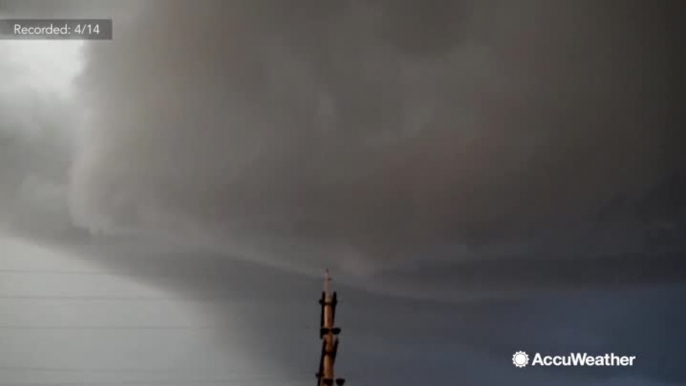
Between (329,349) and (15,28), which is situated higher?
(15,28)

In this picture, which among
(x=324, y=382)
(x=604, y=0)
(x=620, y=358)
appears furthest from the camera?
(x=604, y=0)

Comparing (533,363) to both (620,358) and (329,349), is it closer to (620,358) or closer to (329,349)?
(620,358)

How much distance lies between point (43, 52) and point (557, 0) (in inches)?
331

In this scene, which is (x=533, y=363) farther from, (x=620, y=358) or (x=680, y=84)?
(x=680, y=84)

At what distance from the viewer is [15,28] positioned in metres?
15.1

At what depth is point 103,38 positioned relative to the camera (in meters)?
15.3

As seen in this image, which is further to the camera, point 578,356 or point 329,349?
point 578,356

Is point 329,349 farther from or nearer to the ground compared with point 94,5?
nearer to the ground

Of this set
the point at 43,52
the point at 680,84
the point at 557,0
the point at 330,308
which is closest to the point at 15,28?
the point at 43,52

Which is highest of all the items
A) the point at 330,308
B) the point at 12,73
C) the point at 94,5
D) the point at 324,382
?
the point at 94,5

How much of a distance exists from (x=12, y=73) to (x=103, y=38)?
1537 mm

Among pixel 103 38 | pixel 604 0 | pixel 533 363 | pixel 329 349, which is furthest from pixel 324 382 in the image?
pixel 604 0

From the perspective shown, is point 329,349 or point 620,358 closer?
point 329,349

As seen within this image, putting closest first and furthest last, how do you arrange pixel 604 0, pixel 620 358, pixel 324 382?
1. pixel 324 382
2. pixel 620 358
3. pixel 604 0
